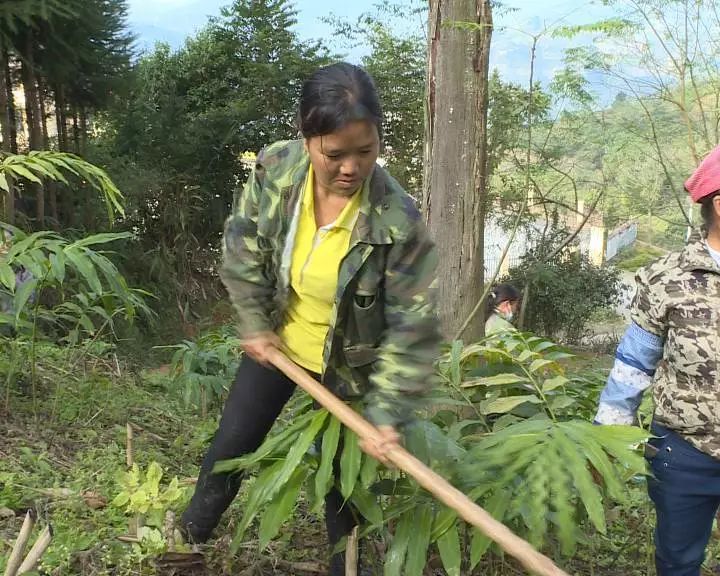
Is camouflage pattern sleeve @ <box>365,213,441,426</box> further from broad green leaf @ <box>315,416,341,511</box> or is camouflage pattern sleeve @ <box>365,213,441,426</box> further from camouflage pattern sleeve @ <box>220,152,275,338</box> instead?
camouflage pattern sleeve @ <box>220,152,275,338</box>

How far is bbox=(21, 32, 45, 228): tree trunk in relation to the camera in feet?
26.3

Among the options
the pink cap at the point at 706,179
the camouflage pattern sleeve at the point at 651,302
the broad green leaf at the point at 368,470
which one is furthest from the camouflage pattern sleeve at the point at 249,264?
the pink cap at the point at 706,179

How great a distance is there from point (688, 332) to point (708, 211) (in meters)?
0.33

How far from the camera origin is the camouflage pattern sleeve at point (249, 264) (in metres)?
1.94

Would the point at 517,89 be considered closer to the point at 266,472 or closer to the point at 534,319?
the point at 534,319

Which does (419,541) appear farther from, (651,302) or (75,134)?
(75,134)

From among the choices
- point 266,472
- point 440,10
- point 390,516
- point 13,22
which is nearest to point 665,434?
point 390,516

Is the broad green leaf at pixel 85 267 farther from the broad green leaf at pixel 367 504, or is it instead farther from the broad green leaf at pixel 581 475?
the broad green leaf at pixel 581 475

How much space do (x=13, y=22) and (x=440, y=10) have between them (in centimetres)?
531

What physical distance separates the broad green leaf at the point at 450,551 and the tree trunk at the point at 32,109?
7.75 metres

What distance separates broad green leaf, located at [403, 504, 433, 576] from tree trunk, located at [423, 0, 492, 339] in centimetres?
207

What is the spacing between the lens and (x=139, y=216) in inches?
463

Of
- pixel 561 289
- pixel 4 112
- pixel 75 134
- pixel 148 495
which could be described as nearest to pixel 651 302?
pixel 148 495

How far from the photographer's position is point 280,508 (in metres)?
1.86
